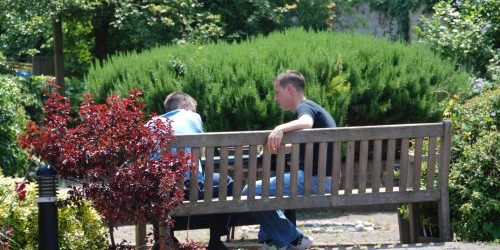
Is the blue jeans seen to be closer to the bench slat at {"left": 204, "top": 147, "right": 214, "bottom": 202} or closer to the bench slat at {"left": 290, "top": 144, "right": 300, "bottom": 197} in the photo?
the bench slat at {"left": 290, "top": 144, "right": 300, "bottom": 197}

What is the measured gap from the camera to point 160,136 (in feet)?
21.4

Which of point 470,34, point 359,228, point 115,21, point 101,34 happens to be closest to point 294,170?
point 359,228

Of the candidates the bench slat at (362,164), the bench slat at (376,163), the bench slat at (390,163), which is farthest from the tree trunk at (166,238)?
the bench slat at (390,163)

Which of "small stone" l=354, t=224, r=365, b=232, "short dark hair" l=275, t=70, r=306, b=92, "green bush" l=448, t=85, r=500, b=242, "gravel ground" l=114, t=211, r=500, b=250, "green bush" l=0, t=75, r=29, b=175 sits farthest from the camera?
"small stone" l=354, t=224, r=365, b=232

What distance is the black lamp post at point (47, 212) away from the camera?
634 centimetres

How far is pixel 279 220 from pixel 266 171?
40 centimetres

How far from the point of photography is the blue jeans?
7211 mm

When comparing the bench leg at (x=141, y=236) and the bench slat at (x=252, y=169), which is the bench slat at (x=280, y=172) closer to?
the bench slat at (x=252, y=169)

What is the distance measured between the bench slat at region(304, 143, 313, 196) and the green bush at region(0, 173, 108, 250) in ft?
4.84

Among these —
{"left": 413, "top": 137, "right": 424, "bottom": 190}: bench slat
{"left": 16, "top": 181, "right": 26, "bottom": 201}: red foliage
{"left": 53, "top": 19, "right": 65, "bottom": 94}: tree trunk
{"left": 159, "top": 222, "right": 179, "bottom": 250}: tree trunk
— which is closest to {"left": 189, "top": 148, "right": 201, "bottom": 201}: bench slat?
{"left": 159, "top": 222, "right": 179, "bottom": 250}: tree trunk

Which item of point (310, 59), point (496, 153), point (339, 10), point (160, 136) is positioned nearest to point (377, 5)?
point (339, 10)

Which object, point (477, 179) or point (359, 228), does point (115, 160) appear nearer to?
point (477, 179)

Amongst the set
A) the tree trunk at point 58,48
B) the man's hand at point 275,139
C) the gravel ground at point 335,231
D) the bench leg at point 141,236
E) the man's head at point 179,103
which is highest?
the tree trunk at point 58,48

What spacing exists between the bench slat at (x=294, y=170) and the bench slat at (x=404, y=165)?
0.82 meters
